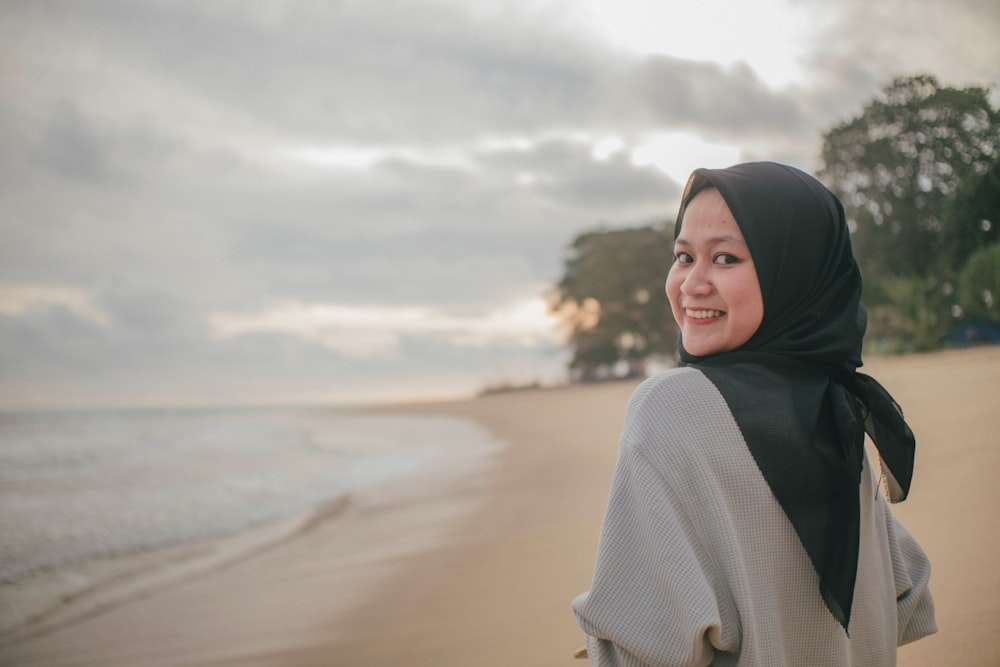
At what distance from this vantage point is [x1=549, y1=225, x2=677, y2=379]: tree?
97.0ft

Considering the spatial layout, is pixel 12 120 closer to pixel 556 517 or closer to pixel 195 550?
pixel 195 550

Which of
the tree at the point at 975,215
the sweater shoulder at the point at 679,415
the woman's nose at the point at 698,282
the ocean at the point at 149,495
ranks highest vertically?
the tree at the point at 975,215

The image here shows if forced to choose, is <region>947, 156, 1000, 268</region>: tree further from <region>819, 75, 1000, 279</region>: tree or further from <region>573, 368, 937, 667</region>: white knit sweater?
<region>573, 368, 937, 667</region>: white knit sweater

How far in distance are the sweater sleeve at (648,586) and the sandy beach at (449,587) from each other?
182 cm

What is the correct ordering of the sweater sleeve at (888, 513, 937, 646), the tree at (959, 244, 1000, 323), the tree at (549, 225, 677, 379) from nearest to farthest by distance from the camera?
the sweater sleeve at (888, 513, 937, 646)
the tree at (959, 244, 1000, 323)
the tree at (549, 225, 677, 379)

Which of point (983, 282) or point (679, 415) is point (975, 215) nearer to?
point (983, 282)

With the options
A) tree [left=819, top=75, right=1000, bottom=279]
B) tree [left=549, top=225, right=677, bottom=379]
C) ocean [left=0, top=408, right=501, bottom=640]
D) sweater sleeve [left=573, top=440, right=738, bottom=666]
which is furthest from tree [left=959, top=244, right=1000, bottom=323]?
tree [left=549, top=225, right=677, bottom=379]

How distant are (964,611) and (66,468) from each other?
503 inches

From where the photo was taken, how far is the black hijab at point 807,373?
44.1 inches

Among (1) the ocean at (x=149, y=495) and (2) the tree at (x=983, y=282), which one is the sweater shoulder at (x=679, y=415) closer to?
(1) the ocean at (x=149, y=495)

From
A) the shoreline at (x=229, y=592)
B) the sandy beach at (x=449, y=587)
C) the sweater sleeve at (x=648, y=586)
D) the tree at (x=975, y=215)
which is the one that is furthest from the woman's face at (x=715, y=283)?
the tree at (x=975, y=215)

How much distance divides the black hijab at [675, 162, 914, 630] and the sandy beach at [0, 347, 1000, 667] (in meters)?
1.58

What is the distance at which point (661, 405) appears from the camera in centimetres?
111

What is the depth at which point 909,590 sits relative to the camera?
1.44 metres
